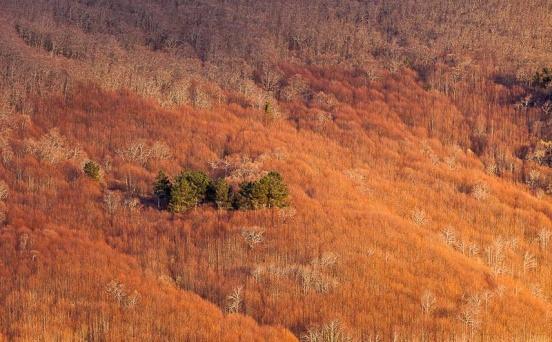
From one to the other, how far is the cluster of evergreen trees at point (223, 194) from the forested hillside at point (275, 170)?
0.20m

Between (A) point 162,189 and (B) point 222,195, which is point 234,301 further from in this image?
(A) point 162,189

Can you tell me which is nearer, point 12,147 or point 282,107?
point 12,147

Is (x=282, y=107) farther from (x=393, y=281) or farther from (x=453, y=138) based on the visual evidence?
(x=393, y=281)

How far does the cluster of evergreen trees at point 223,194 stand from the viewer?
4753cm

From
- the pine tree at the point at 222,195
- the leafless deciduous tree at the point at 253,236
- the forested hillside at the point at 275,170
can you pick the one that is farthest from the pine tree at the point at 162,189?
the leafless deciduous tree at the point at 253,236

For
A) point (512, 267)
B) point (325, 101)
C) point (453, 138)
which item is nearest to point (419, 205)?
point (512, 267)

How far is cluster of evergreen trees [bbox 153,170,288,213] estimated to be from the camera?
47.5m

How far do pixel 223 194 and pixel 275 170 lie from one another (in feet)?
34.5

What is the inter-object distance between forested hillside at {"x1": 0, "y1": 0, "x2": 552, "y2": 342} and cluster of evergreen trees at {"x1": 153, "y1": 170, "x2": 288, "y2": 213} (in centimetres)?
20

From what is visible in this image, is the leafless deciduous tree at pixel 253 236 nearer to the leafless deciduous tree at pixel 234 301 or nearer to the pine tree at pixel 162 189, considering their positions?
the leafless deciduous tree at pixel 234 301

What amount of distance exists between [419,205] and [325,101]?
26253mm

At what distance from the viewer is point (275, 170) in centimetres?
5762

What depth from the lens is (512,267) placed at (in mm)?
47562

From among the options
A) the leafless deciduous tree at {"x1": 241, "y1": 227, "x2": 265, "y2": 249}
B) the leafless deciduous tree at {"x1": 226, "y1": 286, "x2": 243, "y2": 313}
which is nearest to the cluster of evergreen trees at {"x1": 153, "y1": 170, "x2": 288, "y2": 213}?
the leafless deciduous tree at {"x1": 241, "y1": 227, "x2": 265, "y2": 249}
